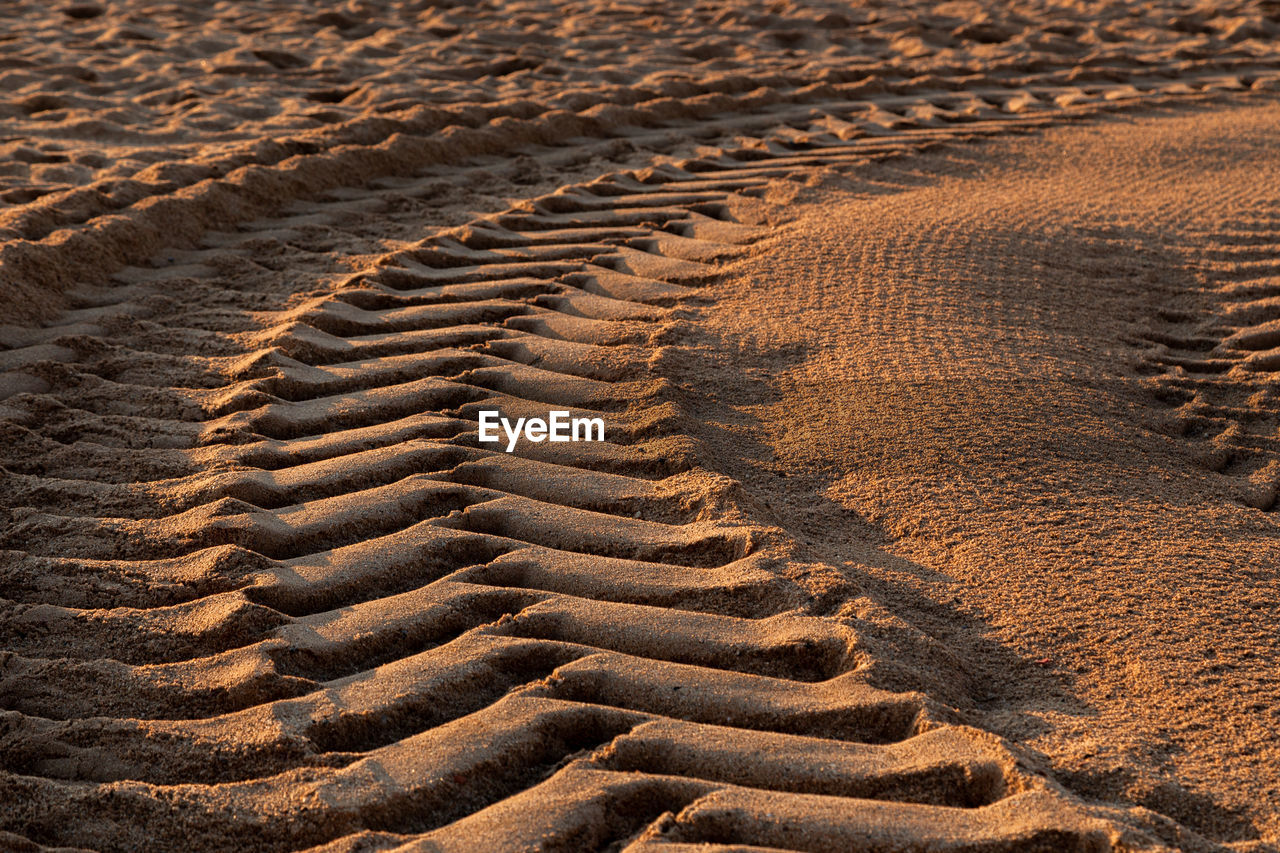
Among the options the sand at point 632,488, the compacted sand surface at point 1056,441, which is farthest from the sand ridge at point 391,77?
the compacted sand surface at point 1056,441

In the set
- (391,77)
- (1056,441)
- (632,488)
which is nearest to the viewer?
(632,488)

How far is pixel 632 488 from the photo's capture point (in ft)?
7.98

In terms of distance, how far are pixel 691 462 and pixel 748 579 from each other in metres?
0.48

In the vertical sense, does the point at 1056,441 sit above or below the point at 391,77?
below

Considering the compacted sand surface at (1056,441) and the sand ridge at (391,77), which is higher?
the sand ridge at (391,77)

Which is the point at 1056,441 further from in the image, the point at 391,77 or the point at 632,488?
the point at 391,77

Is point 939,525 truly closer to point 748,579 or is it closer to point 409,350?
point 748,579

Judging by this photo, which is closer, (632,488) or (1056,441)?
(632,488)

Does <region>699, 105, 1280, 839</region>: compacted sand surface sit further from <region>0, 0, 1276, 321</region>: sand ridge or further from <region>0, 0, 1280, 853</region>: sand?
<region>0, 0, 1276, 321</region>: sand ridge

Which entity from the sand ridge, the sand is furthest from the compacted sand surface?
the sand ridge

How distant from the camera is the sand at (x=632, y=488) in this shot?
5.56ft

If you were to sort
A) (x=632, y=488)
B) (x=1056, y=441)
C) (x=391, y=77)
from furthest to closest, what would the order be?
(x=391, y=77) → (x=1056, y=441) → (x=632, y=488)

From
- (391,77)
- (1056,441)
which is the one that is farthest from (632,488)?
(391,77)

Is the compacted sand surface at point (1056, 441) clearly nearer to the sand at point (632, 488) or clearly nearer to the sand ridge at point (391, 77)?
the sand at point (632, 488)
